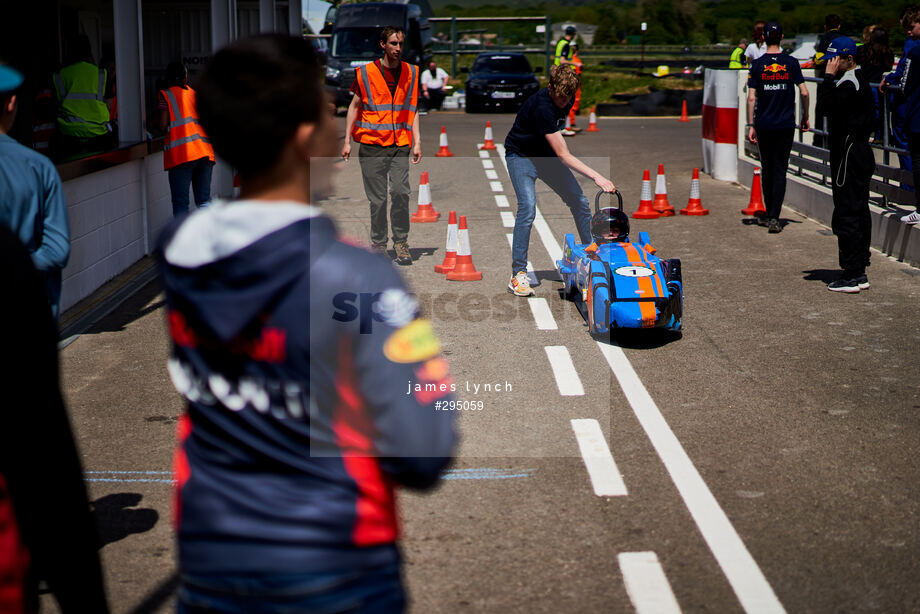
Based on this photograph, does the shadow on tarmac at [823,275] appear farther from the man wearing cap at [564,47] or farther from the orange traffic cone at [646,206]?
the man wearing cap at [564,47]

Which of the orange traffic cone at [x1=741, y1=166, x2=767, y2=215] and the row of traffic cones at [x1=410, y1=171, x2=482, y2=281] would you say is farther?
the orange traffic cone at [x1=741, y1=166, x2=767, y2=215]

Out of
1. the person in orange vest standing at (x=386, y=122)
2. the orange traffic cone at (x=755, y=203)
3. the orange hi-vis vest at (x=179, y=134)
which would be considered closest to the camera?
the person in orange vest standing at (x=386, y=122)

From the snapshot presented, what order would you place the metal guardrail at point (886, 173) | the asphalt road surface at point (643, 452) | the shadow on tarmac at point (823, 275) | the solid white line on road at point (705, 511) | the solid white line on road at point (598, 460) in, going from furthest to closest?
the metal guardrail at point (886, 173) → the shadow on tarmac at point (823, 275) → the solid white line on road at point (598, 460) → the asphalt road surface at point (643, 452) → the solid white line on road at point (705, 511)

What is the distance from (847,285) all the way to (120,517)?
6954mm

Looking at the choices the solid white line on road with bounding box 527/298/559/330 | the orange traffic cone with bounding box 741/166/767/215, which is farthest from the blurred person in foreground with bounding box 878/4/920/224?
the solid white line on road with bounding box 527/298/559/330

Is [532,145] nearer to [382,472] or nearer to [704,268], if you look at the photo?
[704,268]

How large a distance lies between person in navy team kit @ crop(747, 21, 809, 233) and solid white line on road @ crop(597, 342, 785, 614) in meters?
6.28

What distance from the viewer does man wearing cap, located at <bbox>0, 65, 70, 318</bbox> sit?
4.03m

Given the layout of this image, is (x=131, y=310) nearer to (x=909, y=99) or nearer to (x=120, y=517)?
(x=120, y=517)

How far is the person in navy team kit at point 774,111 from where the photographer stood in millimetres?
12672

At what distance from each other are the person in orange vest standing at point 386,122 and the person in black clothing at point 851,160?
12.4 feet

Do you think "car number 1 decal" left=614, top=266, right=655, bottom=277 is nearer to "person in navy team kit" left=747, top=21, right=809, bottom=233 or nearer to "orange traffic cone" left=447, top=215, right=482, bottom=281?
"orange traffic cone" left=447, top=215, right=482, bottom=281

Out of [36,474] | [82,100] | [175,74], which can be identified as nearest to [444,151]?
[175,74]

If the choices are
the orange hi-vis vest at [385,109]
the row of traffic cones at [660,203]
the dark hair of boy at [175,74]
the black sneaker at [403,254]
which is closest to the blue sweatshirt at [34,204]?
the orange hi-vis vest at [385,109]
